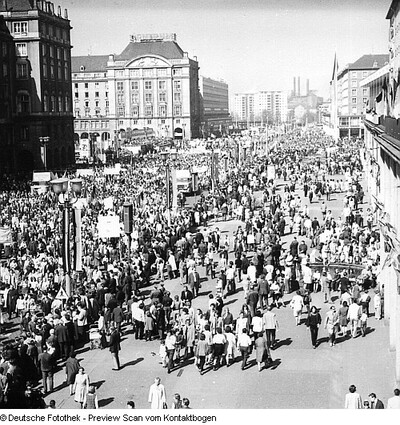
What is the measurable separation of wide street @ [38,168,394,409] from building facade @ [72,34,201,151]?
393ft

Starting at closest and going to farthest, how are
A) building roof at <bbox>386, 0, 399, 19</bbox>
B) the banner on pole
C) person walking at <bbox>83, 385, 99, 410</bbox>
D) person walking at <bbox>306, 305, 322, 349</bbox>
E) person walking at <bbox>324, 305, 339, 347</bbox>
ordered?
person walking at <bbox>83, 385, 99, 410</bbox> → person walking at <bbox>306, 305, 322, 349</bbox> → person walking at <bbox>324, 305, 339, 347</bbox> → the banner on pole → building roof at <bbox>386, 0, 399, 19</bbox>

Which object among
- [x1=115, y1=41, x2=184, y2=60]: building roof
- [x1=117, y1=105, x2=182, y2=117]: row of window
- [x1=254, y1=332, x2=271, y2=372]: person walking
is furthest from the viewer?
[x1=117, y1=105, x2=182, y2=117]: row of window

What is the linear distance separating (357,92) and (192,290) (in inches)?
3814

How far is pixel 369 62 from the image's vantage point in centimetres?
11119

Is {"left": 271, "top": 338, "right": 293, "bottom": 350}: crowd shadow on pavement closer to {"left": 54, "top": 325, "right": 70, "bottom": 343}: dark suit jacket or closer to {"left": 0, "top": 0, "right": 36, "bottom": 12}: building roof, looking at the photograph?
{"left": 54, "top": 325, "right": 70, "bottom": 343}: dark suit jacket

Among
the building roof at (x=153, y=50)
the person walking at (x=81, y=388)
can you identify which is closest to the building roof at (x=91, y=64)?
the building roof at (x=153, y=50)

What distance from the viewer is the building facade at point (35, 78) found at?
241 feet

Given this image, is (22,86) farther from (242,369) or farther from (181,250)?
(242,369)

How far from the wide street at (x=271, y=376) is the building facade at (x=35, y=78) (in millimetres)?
55557

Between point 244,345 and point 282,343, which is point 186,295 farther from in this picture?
point 244,345

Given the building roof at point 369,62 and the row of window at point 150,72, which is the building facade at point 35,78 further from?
the row of window at point 150,72

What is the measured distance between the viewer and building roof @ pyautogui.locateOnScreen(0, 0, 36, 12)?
73438mm

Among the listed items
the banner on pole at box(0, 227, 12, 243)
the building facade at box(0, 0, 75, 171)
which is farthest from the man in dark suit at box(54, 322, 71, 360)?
the building facade at box(0, 0, 75, 171)
